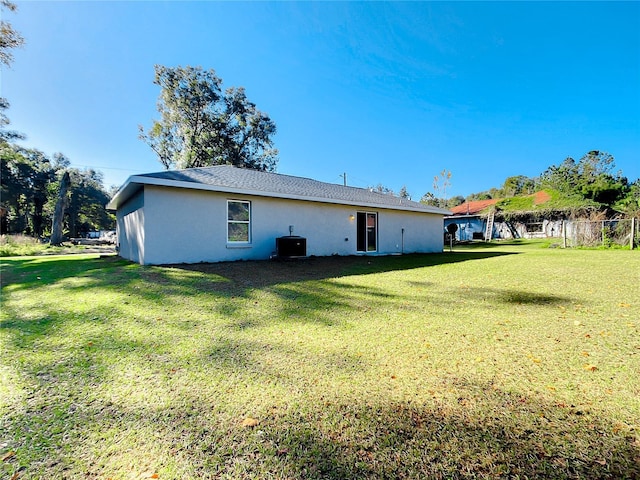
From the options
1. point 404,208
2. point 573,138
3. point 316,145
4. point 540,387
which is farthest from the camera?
point 573,138

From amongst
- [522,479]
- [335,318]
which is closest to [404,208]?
[335,318]

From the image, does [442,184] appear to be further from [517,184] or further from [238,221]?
[238,221]

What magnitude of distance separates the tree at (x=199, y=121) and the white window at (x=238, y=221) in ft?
58.3

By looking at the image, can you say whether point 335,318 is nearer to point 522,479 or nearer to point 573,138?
point 522,479

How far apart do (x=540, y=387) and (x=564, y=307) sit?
2905 millimetres

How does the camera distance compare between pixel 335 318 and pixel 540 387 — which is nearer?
pixel 540 387

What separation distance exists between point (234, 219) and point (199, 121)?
20447 mm

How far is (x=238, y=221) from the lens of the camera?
922cm

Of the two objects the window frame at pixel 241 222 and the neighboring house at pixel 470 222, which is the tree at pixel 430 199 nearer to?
the neighboring house at pixel 470 222

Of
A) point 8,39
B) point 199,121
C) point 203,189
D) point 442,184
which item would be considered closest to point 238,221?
point 203,189

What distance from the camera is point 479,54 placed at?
51.4ft

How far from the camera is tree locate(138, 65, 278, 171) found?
24.0m

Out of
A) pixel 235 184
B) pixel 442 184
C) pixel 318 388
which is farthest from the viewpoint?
pixel 442 184

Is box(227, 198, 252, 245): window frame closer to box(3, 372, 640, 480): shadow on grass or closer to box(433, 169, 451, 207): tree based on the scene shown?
box(3, 372, 640, 480): shadow on grass
